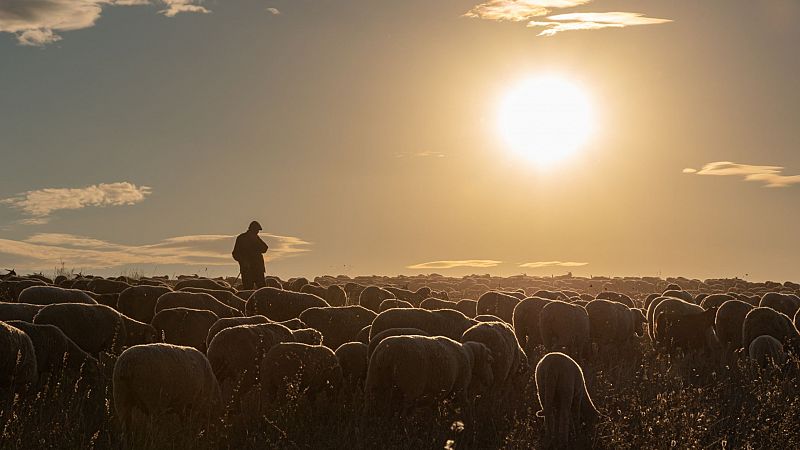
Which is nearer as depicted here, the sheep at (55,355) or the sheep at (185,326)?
the sheep at (55,355)

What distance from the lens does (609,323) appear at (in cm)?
1989

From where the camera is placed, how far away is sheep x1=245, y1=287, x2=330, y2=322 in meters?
18.7

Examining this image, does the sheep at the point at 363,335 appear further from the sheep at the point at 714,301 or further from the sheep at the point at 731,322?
the sheep at the point at 714,301

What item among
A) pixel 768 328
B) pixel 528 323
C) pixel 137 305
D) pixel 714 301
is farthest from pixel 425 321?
pixel 714 301

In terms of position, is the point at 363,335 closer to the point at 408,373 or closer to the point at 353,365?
the point at 353,365

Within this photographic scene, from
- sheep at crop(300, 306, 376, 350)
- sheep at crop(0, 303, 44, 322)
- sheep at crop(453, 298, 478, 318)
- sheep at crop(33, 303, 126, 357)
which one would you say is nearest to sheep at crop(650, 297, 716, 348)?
sheep at crop(453, 298, 478, 318)

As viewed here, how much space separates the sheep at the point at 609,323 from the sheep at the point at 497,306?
3.47 metres

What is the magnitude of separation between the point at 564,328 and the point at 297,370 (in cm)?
888

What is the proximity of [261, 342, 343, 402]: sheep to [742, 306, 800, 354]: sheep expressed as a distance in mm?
11230

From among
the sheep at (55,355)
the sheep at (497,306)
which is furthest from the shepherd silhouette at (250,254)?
the sheep at (55,355)

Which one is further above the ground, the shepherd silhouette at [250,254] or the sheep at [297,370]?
the shepherd silhouette at [250,254]

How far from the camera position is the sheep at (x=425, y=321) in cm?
1520

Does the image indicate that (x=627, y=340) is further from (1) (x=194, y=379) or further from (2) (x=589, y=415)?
(1) (x=194, y=379)

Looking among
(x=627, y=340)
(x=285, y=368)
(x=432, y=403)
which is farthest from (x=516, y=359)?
(x=627, y=340)
